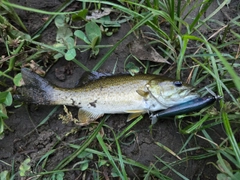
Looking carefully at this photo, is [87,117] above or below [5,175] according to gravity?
above

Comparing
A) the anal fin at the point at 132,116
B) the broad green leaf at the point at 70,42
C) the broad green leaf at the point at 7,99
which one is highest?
the broad green leaf at the point at 70,42

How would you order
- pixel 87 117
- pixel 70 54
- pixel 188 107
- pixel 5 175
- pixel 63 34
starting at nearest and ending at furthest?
pixel 188 107
pixel 5 175
pixel 87 117
pixel 70 54
pixel 63 34

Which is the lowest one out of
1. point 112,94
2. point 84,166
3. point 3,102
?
point 84,166

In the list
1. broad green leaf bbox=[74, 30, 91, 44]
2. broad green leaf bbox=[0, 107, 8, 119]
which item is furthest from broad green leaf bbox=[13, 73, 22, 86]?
broad green leaf bbox=[74, 30, 91, 44]

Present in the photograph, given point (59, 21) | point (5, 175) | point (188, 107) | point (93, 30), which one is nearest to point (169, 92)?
point (188, 107)

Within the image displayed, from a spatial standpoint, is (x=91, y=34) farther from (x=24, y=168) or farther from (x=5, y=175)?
(x=5, y=175)

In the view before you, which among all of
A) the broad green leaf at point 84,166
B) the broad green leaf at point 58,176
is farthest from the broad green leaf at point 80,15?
the broad green leaf at point 58,176

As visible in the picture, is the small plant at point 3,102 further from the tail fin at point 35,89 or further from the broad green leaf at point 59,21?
the broad green leaf at point 59,21

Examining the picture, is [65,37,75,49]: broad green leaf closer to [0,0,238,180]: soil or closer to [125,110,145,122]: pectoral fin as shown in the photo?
[0,0,238,180]: soil
